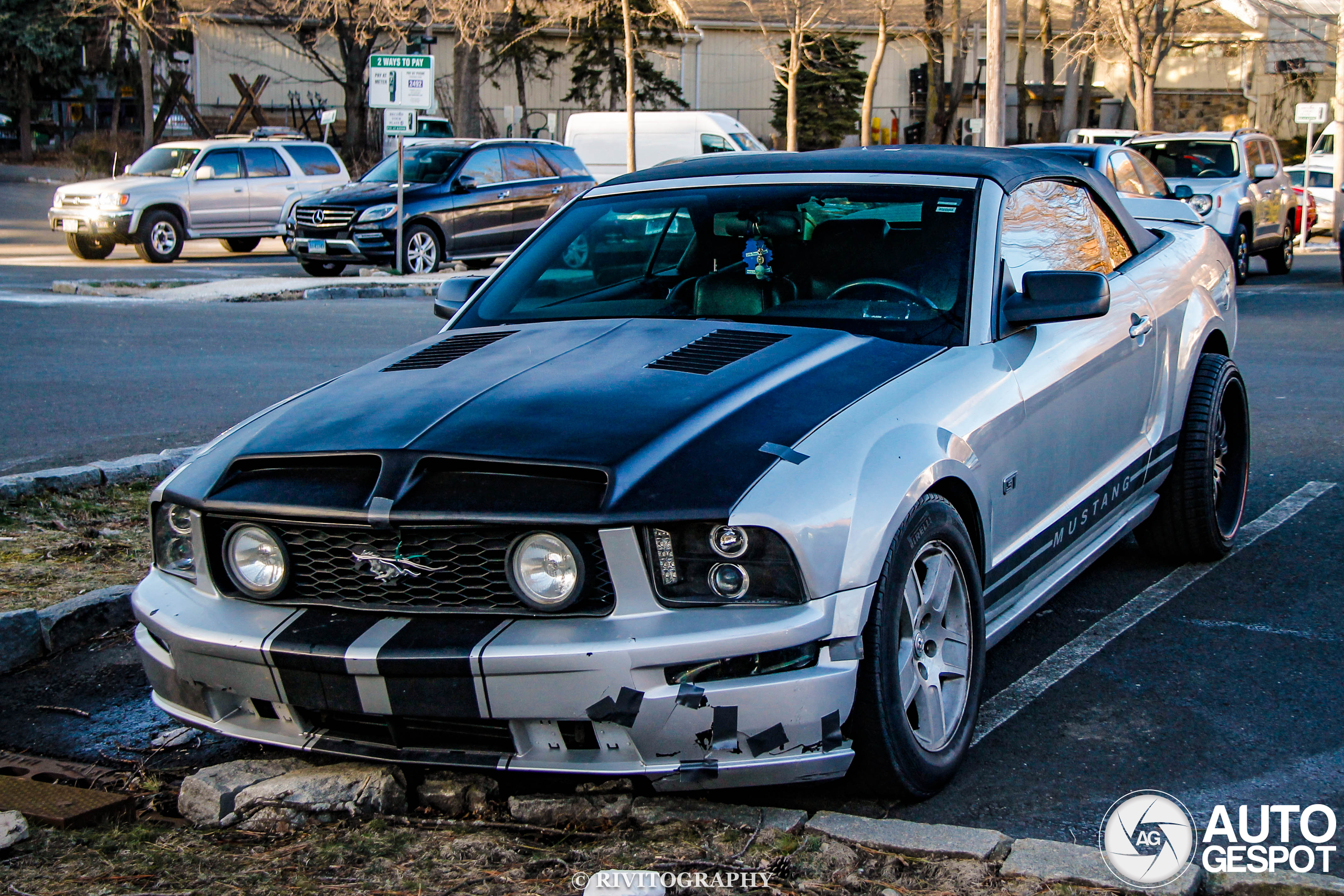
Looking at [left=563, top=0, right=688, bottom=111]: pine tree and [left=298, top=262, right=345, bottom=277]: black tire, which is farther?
[left=563, top=0, right=688, bottom=111]: pine tree

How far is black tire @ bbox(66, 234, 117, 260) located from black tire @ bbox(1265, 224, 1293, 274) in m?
17.0

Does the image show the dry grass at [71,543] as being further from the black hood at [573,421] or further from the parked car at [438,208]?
the parked car at [438,208]

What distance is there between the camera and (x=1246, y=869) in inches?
117

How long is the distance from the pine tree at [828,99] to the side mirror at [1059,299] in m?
45.1

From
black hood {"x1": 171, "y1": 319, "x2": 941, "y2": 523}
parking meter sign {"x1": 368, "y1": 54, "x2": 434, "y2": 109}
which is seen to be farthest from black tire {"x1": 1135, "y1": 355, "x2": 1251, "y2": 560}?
parking meter sign {"x1": 368, "y1": 54, "x2": 434, "y2": 109}

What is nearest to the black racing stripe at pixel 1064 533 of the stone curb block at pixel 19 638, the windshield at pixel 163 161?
the stone curb block at pixel 19 638

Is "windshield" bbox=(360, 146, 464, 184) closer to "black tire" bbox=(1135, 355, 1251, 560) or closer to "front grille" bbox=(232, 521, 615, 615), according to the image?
"black tire" bbox=(1135, 355, 1251, 560)

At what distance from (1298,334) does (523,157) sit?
1145 cm

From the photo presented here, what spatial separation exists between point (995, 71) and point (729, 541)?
18.6 metres

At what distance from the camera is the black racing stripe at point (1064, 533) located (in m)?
3.98

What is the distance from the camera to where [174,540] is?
142 inches

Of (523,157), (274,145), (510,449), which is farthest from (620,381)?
(274,145)

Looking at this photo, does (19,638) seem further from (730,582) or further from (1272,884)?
(1272,884)

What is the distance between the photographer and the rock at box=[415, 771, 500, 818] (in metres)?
3.36
